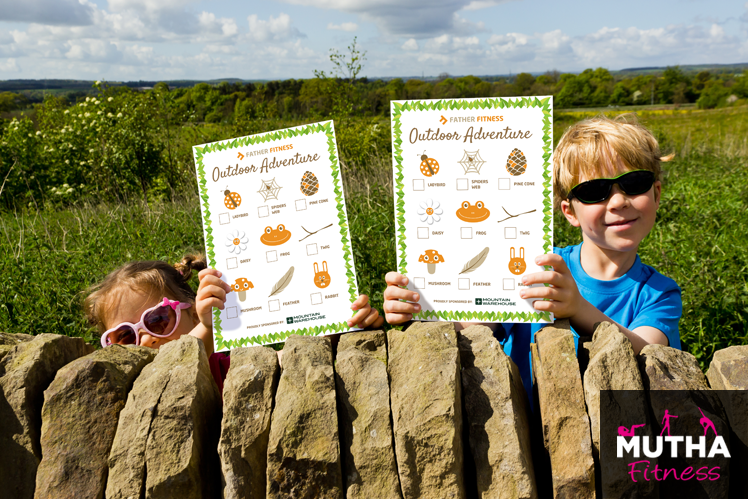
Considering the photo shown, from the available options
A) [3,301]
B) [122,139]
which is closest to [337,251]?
[3,301]

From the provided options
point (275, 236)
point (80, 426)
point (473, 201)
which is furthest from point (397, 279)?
point (80, 426)

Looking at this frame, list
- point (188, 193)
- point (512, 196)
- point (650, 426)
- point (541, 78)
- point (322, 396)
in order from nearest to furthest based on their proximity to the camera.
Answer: point (650, 426), point (322, 396), point (512, 196), point (188, 193), point (541, 78)

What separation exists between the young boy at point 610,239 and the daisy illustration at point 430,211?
25 centimetres

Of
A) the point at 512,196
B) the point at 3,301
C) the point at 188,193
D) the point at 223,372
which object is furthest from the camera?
the point at 188,193

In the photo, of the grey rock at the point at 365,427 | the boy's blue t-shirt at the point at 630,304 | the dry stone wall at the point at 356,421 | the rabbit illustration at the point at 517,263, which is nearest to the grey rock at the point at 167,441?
the dry stone wall at the point at 356,421

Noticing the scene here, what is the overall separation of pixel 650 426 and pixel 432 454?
0.68 m

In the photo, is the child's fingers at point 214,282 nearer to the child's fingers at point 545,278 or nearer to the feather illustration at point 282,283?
the feather illustration at point 282,283

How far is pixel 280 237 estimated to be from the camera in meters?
1.96

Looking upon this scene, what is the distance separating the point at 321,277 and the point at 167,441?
79 centimetres

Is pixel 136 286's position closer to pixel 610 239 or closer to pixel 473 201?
pixel 473 201

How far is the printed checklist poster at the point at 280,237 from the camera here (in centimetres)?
194

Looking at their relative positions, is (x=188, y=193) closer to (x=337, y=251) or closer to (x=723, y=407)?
(x=337, y=251)

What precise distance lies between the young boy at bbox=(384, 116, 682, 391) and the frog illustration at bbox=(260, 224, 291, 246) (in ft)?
1.53

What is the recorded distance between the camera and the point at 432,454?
1511 mm
